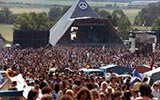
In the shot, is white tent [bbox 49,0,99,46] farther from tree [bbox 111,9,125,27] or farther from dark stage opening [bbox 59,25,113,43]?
tree [bbox 111,9,125,27]

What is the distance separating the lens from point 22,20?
12181cm

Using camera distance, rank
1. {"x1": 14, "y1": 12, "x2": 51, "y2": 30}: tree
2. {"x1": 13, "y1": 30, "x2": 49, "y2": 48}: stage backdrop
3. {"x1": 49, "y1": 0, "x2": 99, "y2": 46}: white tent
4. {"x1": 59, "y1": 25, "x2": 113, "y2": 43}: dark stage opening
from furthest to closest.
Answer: {"x1": 14, "y1": 12, "x2": 51, "y2": 30}: tree, {"x1": 49, "y1": 0, "x2": 99, "y2": 46}: white tent, {"x1": 59, "y1": 25, "x2": 113, "y2": 43}: dark stage opening, {"x1": 13, "y1": 30, "x2": 49, "y2": 48}: stage backdrop

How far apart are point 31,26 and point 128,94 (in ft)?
352

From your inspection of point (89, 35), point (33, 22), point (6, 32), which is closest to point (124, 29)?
point (33, 22)

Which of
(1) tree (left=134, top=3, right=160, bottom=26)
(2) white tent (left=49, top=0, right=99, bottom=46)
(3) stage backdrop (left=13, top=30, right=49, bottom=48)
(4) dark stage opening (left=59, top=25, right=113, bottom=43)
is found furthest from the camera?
(1) tree (left=134, top=3, right=160, bottom=26)

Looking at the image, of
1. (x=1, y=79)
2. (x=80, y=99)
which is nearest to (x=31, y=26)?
(x=1, y=79)

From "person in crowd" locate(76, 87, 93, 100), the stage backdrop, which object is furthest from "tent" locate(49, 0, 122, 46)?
"person in crowd" locate(76, 87, 93, 100)

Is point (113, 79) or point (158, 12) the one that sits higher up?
point (158, 12)

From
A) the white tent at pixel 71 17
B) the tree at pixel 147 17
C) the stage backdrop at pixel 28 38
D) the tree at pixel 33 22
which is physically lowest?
the stage backdrop at pixel 28 38

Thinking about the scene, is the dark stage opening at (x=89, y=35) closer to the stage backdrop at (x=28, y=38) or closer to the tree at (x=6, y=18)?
the stage backdrop at (x=28, y=38)

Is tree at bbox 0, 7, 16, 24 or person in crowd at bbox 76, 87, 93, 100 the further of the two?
tree at bbox 0, 7, 16, 24

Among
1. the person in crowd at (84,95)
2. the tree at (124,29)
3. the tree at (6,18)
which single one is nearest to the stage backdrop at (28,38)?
the tree at (124,29)

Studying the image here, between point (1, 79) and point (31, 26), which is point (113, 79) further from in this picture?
point (31, 26)

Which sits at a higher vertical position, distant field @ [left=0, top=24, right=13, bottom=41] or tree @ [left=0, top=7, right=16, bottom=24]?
tree @ [left=0, top=7, right=16, bottom=24]
